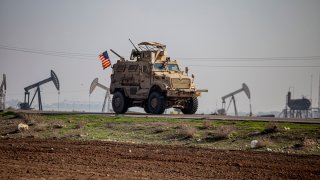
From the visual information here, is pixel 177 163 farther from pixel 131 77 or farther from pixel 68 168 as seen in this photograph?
pixel 131 77

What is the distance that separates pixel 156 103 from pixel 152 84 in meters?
1.14

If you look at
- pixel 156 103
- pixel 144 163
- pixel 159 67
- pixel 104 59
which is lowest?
pixel 144 163

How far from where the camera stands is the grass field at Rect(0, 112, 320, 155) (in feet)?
63.2

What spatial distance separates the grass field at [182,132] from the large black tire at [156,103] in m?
4.63

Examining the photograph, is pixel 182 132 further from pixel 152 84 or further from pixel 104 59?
pixel 104 59

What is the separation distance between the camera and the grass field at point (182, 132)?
19.2 meters

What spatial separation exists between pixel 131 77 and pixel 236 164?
2098 cm

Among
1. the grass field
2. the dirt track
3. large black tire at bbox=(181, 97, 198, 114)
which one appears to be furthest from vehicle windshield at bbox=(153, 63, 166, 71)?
the dirt track

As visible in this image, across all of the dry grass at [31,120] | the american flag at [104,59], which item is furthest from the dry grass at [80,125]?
the american flag at [104,59]

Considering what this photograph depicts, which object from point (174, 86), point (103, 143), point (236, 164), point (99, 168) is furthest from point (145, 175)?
point (174, 86)

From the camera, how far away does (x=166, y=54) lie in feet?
119

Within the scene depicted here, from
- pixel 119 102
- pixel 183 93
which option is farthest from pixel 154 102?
pixel 119 102

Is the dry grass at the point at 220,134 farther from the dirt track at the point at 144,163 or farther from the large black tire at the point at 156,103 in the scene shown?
the large black tire at the point at 156,103

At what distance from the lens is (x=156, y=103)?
33.2 m
